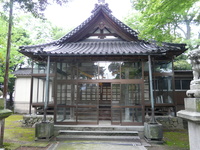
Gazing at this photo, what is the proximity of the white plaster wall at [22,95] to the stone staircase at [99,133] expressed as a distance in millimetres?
11042

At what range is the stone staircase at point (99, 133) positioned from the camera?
691 centimetres

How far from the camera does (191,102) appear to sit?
11.7 ft

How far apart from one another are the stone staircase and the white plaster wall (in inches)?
435

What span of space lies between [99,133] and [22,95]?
13309 millimetres

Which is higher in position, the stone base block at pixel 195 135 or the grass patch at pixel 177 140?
the stone base block at pixel 195 135

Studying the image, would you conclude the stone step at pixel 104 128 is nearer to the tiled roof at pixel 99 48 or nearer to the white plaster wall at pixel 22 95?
the tiled roof at pixel 99 48

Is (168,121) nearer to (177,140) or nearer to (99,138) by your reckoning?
(177,140)

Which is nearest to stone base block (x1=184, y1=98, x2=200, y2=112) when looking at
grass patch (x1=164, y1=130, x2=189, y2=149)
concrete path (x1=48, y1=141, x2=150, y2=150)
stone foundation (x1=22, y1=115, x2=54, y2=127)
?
concrete path (x1=48, y1=141, x2=150, y2=150)

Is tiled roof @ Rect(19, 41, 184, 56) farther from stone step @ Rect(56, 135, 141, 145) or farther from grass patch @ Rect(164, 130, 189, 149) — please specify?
grass patch @ Rect(164, 130, 189, 149)

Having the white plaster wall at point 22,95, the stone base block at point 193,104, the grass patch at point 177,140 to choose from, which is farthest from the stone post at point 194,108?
the white plaster wall at point 22,95

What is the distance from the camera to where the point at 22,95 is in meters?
16.9

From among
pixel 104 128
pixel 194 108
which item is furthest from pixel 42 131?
pixel 194 108

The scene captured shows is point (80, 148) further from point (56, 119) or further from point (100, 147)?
point (56, 119)

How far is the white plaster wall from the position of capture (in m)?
16.8
